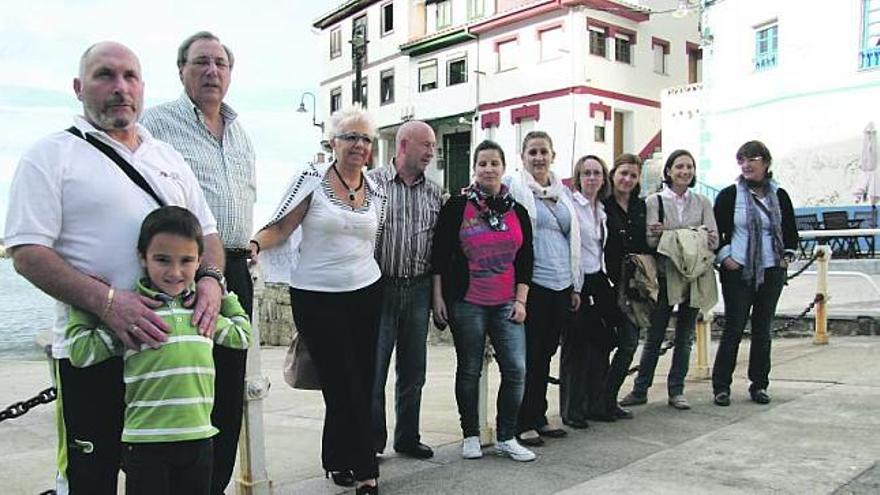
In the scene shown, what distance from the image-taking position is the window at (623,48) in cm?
2466

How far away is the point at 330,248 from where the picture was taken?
11.9 ft

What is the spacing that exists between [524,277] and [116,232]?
2.40 meters

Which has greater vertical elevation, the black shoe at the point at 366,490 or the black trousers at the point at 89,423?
the black trousers at the point at 89,423

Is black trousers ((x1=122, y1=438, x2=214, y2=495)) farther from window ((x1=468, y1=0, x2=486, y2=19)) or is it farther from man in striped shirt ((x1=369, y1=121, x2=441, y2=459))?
window ((x1=468, y1=0, x2=486, y2=19))

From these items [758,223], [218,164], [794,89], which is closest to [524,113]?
[794,89]

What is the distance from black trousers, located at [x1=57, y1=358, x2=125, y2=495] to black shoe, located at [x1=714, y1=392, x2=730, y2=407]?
4239mm

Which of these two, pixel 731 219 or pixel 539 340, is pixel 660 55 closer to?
pixel 731 219

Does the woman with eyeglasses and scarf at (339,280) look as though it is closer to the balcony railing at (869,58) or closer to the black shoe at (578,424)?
the black shoe at (578,424)

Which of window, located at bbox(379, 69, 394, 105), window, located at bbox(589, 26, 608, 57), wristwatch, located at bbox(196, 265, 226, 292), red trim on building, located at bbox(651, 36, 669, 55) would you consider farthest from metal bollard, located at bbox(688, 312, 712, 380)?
window, located at bbox(379, 69, 394, 105)

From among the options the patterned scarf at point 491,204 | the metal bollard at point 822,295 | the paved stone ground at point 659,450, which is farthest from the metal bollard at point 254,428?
the metal bollard at point 822,295

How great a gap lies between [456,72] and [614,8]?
20.6ft

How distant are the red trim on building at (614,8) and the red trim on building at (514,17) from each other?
1.52 feet

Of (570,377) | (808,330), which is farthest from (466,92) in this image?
(570,377)

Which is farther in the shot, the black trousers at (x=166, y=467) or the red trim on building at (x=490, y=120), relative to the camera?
the red trim on building at (x=490, y=120)
